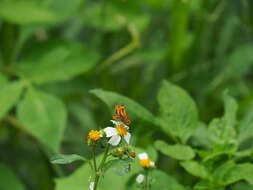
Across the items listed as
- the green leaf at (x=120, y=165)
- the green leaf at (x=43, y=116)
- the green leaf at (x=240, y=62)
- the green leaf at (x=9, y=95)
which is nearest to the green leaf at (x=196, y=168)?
the green leaf at (x=120, y=165)

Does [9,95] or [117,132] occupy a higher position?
[9,95]

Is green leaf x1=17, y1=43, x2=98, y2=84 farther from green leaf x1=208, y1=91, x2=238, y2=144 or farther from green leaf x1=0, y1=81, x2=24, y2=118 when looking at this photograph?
green leaf x1=208, y1=91, x2=238, y2=144

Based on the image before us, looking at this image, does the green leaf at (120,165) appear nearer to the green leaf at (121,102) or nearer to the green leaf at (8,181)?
the green leaf at (121,102)

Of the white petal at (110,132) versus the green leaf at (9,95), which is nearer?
the white petal at (110,132)

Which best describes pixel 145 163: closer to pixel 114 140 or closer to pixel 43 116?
pixel 114 140

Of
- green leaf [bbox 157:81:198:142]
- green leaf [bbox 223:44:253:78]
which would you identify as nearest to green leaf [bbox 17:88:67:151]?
green leaf [bbox 157:81:198:142]

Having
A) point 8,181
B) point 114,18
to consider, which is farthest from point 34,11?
point 8,181

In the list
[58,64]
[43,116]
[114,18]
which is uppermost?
[114,18]
